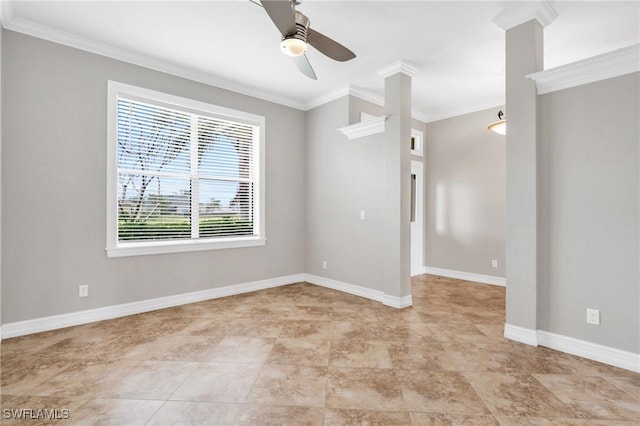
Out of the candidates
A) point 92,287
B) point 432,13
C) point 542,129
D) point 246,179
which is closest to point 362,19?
point 432,13

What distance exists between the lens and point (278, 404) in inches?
76.7

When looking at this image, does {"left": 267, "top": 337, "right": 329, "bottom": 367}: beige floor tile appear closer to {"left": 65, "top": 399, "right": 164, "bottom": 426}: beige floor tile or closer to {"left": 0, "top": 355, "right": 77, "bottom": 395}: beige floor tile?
{"left": 65, "top": 399, "right": 164, "bottom": 426}: beige floor tile

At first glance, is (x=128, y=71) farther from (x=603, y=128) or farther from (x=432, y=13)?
(x=603, y=128)

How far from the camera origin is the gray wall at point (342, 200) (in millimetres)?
4348

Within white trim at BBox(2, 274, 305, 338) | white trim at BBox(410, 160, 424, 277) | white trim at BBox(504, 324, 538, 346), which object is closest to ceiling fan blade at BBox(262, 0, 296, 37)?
white trim at BBox(504, 324, 538, 346)

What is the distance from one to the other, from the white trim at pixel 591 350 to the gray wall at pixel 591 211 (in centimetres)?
5

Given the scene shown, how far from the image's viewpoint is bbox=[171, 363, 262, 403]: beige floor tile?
6.63 ft

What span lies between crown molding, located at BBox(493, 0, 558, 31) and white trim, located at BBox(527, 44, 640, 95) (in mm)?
521

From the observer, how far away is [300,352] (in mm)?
2672

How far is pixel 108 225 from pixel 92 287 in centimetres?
68

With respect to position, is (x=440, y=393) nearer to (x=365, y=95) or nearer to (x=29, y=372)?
(x=29, y=372)

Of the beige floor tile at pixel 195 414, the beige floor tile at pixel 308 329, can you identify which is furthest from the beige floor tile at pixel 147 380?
the beige floor tile at pixel 308 329

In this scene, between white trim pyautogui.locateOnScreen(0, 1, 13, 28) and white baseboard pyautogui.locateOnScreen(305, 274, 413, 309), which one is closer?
white trim pyautogui.locateOnScreen(0, 1, 13, 28)

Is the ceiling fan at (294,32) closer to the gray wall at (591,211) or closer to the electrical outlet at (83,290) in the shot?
the gray wall at (591,211)
